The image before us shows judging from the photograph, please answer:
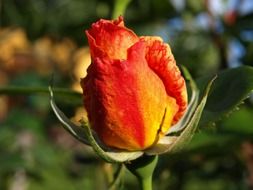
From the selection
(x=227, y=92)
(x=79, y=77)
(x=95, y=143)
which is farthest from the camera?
(x=79, y=77)

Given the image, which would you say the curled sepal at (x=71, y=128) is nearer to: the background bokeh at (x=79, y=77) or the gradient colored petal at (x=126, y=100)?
the gradient colored petal at (x=126, y=100)

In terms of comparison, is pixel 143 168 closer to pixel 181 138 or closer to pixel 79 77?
pixel 181 138

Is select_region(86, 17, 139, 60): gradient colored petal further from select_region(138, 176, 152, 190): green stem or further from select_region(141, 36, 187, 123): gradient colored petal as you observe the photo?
select_region(138, 176, 152, 190): green stem

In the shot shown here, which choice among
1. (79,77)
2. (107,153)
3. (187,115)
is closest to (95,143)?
(107,153)

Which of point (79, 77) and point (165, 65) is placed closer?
point (165, 65)

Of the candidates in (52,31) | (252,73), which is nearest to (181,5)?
(52,31)
